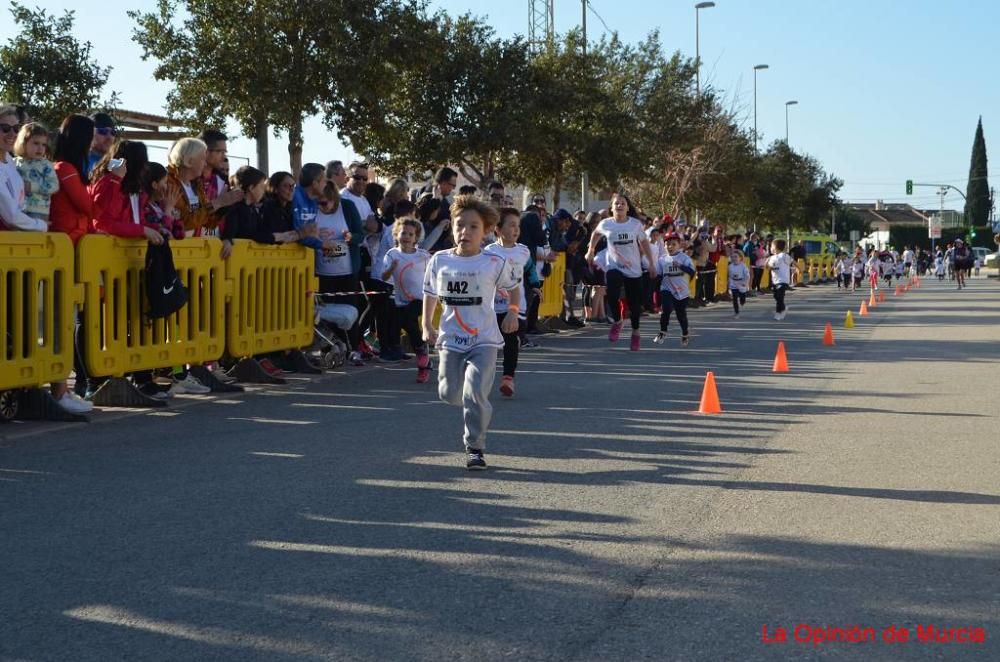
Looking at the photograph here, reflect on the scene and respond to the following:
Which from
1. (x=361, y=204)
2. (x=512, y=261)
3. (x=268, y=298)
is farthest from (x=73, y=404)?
(x=361, y=204)

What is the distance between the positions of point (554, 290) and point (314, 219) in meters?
8.98

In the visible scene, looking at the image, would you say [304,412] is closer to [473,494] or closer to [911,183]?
[473,494]

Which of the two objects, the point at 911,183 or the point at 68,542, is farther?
the point at 911,183

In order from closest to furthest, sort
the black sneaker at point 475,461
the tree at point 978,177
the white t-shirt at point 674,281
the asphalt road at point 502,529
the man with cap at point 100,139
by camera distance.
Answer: the asphalt road at point 502,529, the black sneaker at point 475,461, the man with cap at point 100,139, the white t-shirt at point 674,281, the tree at point 978,177

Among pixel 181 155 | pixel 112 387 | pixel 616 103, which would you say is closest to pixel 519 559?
pixel 112 387

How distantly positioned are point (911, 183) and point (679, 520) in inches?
3682

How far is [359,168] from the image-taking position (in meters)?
15.6

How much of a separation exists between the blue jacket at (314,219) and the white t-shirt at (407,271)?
41cm

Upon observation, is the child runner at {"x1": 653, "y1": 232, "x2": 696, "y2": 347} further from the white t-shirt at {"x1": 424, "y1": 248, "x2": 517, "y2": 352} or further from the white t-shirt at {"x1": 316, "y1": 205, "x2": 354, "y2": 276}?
the white t-shirt at {"x1": 424, "y1": 248, "x2": 517, "y2": 352}

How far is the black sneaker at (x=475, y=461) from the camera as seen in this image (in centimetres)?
799

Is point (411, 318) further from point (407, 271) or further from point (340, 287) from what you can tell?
point (340, 287)

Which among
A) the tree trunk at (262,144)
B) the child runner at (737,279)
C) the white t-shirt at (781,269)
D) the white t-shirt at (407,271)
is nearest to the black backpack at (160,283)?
the white t-shirt at (407,271)

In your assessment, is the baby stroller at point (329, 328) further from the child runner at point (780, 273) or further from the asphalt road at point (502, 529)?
the child runner at point (780, 273)

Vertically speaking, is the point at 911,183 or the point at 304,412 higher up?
the point at 911,183
